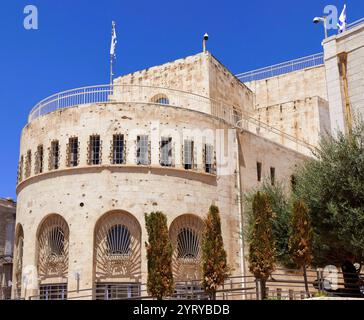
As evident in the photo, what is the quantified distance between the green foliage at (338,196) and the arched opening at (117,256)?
306 inches

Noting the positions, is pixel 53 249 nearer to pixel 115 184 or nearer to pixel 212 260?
pixel 115 184

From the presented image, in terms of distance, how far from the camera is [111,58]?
37219 millimetres

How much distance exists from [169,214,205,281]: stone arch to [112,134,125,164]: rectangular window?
12.5 feet

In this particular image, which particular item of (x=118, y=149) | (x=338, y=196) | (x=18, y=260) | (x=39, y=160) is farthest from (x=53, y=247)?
(x=338, y=196)

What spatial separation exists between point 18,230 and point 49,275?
4.02 metres

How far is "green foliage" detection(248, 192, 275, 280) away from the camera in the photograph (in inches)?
712

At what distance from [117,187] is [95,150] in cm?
219

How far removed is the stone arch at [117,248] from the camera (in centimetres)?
2538

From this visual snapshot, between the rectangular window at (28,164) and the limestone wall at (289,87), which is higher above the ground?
the limestone wall at (289,87)

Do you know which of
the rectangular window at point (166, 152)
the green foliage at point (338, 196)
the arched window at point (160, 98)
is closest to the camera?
the green foliage at point (338, 196)

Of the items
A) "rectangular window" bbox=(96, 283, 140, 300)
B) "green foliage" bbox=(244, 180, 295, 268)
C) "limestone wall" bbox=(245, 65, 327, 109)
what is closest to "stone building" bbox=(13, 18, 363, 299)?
"rectangular window" bbox=(96, 283, 140, 300)

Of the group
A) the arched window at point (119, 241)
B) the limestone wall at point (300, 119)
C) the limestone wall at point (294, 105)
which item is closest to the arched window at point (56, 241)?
the arched window at point (119, 241)

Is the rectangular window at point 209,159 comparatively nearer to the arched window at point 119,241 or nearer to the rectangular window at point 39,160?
the arched window at point 119,241
